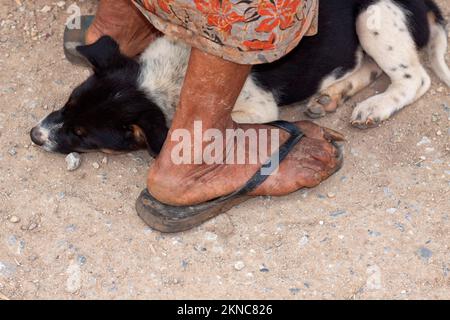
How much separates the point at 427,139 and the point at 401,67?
1.55 ft

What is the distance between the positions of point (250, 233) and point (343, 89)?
1160mm

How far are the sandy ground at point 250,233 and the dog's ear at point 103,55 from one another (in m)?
0.50

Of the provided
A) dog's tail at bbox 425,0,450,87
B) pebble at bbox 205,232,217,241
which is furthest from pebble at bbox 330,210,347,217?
dog's tail at bbox 425,0,450,87

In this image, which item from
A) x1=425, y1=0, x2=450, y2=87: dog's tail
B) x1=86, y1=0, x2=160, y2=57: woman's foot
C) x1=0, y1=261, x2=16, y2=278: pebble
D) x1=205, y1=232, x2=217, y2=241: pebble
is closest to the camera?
x1=0, y1=261, x2=16, y2=278: pebble

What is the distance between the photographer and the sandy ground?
→ 3010 millimetres

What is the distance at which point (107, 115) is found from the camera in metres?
3.38

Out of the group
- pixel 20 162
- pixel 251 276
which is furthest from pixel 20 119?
pixel 251 276

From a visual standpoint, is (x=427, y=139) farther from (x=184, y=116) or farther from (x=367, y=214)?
(x=184, y=116)

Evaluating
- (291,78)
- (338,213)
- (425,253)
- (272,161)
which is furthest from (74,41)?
(425,253)

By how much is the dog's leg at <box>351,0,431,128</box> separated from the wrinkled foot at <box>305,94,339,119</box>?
141 mm

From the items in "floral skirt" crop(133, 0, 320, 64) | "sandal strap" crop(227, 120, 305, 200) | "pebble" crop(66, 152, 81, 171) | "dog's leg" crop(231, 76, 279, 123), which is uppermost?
"floral skirt" crop(133, 0, 320, 64)

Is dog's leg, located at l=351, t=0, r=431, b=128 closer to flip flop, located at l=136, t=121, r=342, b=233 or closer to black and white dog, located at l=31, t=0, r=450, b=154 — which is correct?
black and white dog, located at l=31, t=0, r=450, b=154

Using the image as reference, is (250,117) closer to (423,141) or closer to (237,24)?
(423,141)

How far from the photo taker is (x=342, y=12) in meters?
3.67
